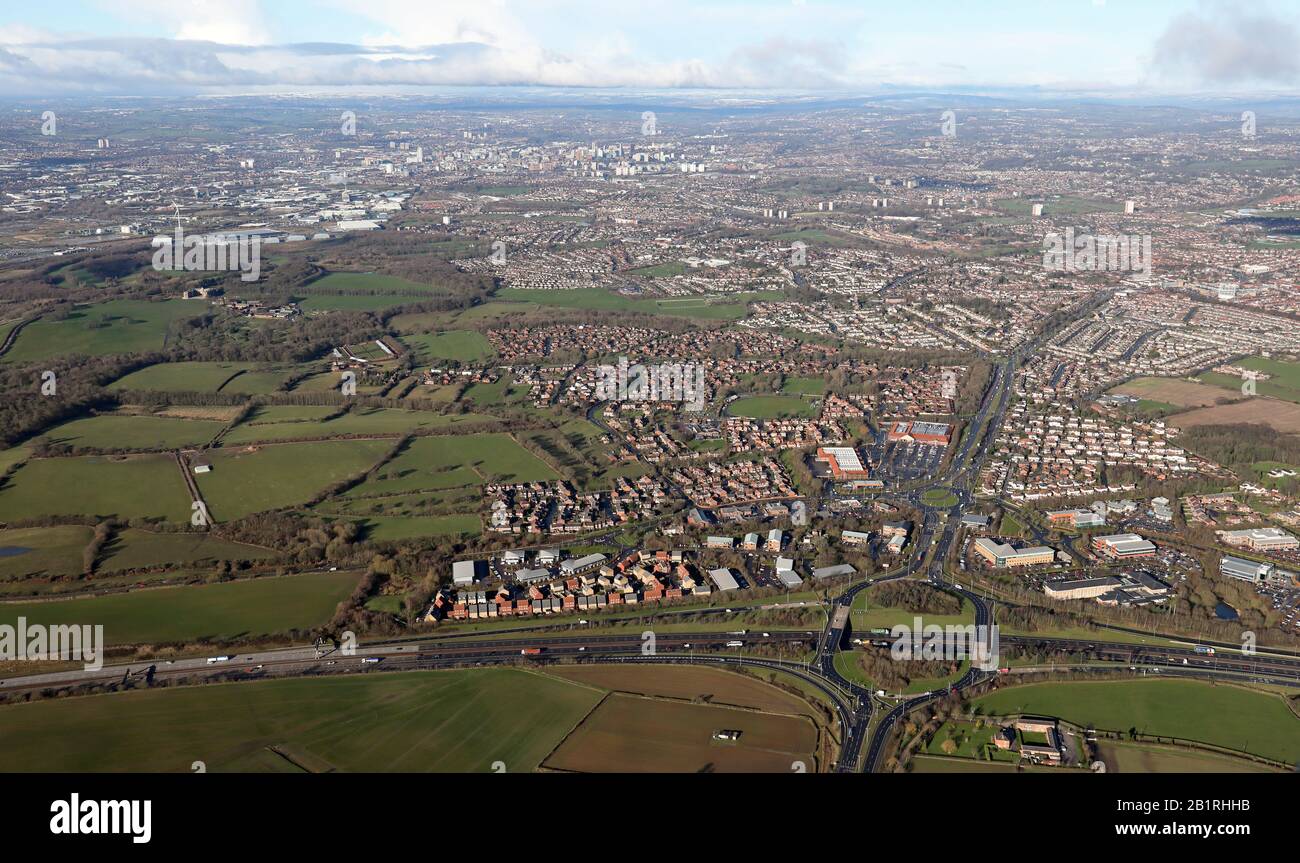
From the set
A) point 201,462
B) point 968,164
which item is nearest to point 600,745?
point 201,462

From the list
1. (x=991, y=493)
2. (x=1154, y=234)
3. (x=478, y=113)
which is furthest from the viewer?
(x=478, y=113)

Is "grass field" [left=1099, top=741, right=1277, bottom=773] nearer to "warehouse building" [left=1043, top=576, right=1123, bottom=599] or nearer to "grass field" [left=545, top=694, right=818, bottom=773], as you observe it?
"grass field" [left=545, top=694, right=818, bottom=773]

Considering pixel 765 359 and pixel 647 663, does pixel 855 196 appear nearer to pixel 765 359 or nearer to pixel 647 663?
pixel 765 359

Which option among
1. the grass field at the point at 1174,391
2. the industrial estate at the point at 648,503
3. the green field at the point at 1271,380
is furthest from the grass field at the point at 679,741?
the green field at the point at 1271,380

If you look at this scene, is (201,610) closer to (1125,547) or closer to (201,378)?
(201,378)

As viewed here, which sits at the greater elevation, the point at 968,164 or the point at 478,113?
the point at 478,113

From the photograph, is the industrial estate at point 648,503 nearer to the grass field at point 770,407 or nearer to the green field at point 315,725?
the green field at point 315,725

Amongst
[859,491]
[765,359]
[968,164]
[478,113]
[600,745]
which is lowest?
[600,745]

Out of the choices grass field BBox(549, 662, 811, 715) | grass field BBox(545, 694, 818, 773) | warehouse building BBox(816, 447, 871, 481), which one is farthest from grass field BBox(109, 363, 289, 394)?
grass field BBox(545, 694, 818, 773)
